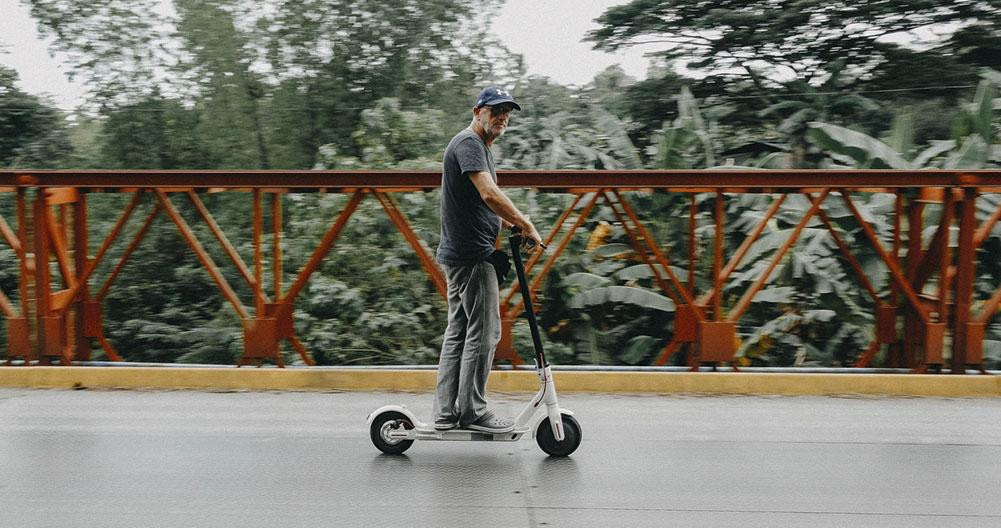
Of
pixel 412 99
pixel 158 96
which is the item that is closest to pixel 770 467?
pixel 412 99

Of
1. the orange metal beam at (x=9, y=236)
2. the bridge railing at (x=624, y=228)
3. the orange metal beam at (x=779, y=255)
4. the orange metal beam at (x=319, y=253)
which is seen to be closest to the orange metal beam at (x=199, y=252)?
the bridge railing at (x=624, y=228)

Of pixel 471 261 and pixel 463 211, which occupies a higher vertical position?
pixel 463 211

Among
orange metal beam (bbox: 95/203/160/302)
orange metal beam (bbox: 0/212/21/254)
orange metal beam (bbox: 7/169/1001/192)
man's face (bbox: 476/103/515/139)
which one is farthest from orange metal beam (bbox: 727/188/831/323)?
orange metal beam (bbox: 0/212/21/254)

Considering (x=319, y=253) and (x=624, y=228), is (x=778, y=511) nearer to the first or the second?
(x=624, y=228)

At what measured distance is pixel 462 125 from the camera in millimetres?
12336

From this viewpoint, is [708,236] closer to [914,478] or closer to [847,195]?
[847,195]

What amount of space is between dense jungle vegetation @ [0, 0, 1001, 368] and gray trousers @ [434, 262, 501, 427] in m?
3.98

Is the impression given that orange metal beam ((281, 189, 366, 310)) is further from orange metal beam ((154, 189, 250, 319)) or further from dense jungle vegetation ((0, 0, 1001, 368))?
dense jungle vegetation ((0, 0, 1001, 368))

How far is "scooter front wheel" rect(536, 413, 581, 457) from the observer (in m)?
5.12

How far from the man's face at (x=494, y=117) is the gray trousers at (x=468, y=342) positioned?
27.0 inches

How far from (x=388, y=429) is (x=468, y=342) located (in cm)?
67

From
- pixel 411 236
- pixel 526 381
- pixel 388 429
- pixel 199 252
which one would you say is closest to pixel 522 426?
pixel 388 429

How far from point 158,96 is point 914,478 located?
10455 mm

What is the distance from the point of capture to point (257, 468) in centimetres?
498
